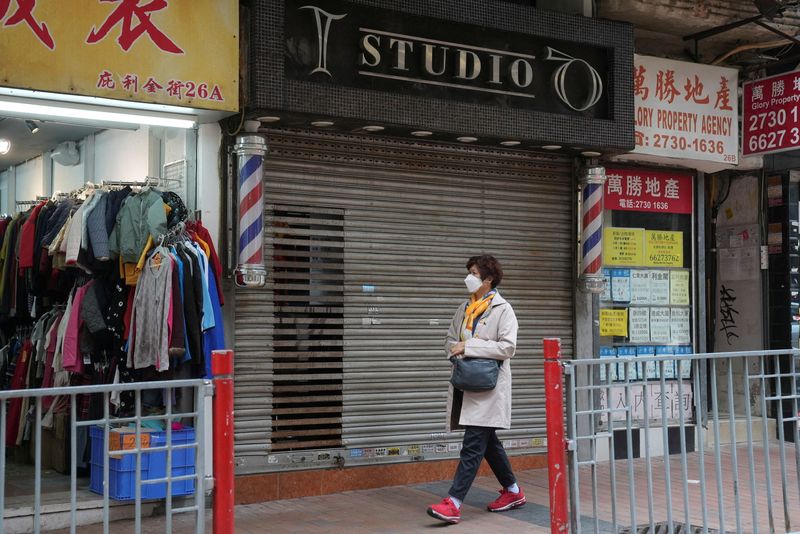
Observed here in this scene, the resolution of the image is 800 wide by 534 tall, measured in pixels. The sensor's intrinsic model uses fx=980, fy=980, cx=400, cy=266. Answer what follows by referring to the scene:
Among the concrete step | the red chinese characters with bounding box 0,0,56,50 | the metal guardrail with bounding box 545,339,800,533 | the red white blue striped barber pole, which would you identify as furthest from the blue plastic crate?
the red chinese characters with bounding box 0,0,56,50

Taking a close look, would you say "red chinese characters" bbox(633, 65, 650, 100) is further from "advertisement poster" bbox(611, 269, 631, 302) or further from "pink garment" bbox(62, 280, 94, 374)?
"pink garment" bbox(62, 280, 94, 374)

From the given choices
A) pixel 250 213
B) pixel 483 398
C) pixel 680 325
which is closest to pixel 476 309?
pixel 483 398

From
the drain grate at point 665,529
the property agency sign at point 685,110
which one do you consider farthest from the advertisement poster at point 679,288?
the drain grate at point 665,529

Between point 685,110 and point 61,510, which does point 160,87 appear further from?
point 685,110

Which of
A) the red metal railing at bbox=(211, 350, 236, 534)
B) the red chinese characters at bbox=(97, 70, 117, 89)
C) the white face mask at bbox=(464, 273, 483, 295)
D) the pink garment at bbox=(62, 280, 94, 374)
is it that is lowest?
the red metal railing at bbox=(211, 350, 236, 534)

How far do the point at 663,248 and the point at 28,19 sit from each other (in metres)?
6.85

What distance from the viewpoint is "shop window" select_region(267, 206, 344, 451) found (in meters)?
8.07

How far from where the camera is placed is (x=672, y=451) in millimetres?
9891

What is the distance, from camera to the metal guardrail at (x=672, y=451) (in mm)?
5723

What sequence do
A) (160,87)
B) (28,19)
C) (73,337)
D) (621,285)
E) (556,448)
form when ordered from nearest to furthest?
(556,448), (28,19), (160,87), (73,337), (621,285)

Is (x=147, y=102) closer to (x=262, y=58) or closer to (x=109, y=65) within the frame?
(x=109, y=65)

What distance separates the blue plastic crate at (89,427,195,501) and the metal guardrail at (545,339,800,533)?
254cm

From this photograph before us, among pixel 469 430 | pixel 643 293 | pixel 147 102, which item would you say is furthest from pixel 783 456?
pixel 147 102

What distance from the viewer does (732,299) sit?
11.6m
